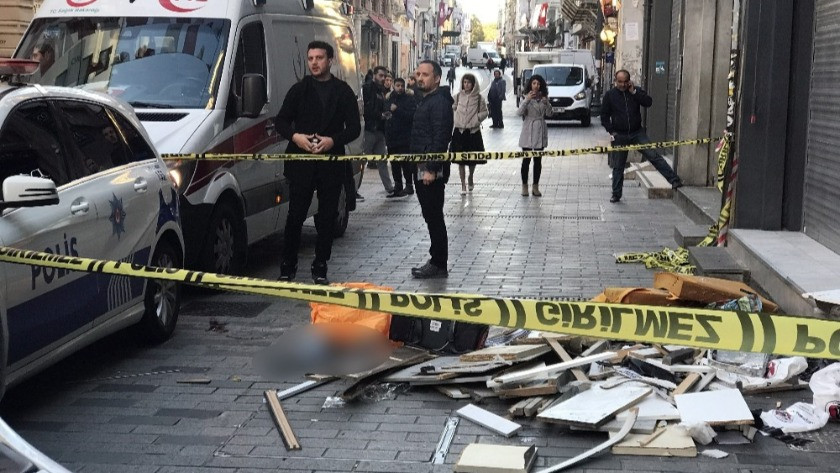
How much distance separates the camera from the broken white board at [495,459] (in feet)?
16.3

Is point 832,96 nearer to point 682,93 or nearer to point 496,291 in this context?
point 496,291

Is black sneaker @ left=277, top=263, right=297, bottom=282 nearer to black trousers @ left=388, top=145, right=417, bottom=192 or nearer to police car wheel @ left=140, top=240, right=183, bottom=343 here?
police car wheel @ left=140, top=240, right=183, bottom=343

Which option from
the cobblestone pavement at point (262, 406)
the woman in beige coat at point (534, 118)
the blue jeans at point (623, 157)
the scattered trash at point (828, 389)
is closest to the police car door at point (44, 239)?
the cobblestone pavement at point (262, 406)

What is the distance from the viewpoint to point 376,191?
59.0ft

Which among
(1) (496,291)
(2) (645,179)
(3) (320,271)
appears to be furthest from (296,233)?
(2) (645,179)

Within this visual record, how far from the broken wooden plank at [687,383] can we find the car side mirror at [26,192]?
3189 mm

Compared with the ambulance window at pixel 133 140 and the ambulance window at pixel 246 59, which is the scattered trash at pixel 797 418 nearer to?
the ambulance window at pixel 133 140

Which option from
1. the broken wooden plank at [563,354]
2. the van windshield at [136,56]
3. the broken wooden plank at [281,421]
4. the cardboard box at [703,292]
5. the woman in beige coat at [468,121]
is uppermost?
the van windshield at [136,56]

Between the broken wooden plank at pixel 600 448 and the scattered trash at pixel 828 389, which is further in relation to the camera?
the scattered trash at pixel 828 389

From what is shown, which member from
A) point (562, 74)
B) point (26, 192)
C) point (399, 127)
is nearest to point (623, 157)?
point (399, 127)

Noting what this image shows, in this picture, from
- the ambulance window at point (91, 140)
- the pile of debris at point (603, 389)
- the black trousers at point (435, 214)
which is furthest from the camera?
the black trousers at point (435, 214)

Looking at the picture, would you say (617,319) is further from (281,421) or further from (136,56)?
(136,56)

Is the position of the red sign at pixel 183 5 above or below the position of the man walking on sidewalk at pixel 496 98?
above

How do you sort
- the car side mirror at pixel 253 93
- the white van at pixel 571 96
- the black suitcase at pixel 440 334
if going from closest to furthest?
the black suitcase at pixel 440 334 < the car side mirror at pixel 253 93 < the white van at pixel 571 96
